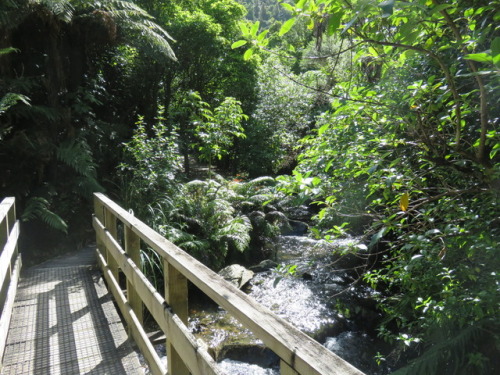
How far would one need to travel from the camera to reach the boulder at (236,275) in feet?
21.8

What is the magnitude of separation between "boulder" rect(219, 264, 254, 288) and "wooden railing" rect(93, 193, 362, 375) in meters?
2.93

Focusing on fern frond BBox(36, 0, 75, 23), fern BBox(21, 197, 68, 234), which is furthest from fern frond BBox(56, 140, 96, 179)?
fern frond BBox(36, 0, 75, 23)

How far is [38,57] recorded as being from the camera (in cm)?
726

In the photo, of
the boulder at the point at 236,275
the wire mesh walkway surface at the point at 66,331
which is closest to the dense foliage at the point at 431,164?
the wire mesh walkway surface at the point at 66,331

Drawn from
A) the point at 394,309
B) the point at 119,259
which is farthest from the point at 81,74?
the point at 394,309

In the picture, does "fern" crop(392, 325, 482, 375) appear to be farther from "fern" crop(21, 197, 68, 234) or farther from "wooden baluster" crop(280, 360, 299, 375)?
"fern" crop(21, 197, 68, 234)

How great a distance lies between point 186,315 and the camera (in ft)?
6.87

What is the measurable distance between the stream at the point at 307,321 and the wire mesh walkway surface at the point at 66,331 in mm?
1731

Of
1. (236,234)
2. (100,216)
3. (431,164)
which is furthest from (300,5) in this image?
(236,234)

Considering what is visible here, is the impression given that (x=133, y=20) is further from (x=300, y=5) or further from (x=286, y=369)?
(x=286, y=369)

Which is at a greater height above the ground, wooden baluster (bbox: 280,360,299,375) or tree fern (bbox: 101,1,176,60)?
tree fern (bbox: 101,1,176,60)

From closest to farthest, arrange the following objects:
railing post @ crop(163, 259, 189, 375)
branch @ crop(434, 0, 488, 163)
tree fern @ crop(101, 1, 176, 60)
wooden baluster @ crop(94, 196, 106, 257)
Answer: branch @ crop(434, 0, 488, 163), railing post @ crop(163, 259, 189, 375), wooden baluster @ crop(94, 196, 106, 257), tree fern @ crop(101, 1, 176, 60)

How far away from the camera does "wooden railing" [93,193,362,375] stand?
1.00 meters

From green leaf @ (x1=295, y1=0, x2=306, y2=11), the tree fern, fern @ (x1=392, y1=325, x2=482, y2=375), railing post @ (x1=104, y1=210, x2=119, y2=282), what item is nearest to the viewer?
green leaf @ (x1=295, y1=0, x2=306, y2=11)
